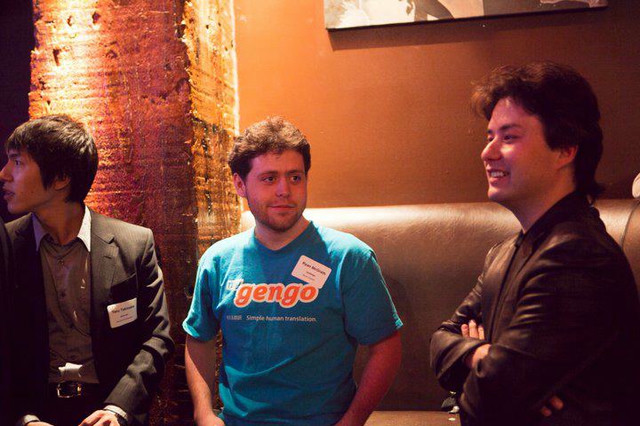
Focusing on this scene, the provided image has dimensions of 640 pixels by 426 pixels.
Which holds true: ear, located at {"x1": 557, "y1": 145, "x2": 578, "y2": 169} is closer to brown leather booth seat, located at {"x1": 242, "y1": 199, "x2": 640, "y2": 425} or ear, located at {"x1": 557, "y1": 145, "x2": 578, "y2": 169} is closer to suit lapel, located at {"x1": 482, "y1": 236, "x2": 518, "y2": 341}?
suit lapel, located at {"x1": 482, "y1": 236, "x2": 518, "y2": 341}

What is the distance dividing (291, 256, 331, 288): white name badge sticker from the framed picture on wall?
5.48 ft

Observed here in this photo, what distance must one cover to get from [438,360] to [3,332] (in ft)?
5.24

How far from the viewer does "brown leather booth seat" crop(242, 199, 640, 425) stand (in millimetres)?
2736

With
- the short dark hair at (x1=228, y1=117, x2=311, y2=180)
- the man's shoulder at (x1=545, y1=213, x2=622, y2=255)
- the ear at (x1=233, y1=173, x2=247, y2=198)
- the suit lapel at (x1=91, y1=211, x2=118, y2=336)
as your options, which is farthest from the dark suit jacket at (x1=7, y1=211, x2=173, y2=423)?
the man's shoulder at (x1=545, y1=213, x2=622, y2=255)

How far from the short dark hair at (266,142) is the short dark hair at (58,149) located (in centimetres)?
69

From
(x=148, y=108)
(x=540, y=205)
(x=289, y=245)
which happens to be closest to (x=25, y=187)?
(x=148, y=108)

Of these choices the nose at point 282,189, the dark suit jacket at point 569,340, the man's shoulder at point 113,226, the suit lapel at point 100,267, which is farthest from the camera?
the man's shoulder at point 113,226

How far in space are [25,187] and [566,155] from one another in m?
2.06

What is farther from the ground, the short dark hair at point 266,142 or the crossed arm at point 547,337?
the short dark hair at point 266,142

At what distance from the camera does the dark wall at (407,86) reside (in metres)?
3.05

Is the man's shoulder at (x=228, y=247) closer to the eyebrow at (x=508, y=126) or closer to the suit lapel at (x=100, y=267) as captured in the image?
the suit lapel at (x=100, y=267)

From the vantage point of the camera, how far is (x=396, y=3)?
10.4ft

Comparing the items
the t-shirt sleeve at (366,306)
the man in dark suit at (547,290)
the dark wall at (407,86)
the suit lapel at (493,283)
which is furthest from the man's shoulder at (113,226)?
the suit lapel at (493,283)

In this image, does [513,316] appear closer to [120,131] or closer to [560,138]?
[560,138]
